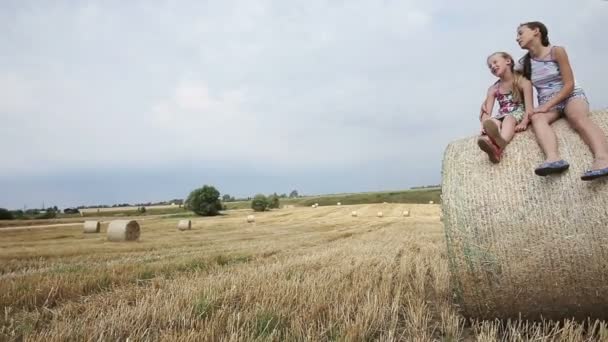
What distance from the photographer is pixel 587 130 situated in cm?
353

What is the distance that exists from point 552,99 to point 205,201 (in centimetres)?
4792

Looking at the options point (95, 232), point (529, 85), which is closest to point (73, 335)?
point (529, 85)

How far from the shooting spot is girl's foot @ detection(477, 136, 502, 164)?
3613mm

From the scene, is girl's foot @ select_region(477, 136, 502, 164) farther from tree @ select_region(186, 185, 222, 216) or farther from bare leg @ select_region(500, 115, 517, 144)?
tree @ select_region(186, 185, 222, 216)

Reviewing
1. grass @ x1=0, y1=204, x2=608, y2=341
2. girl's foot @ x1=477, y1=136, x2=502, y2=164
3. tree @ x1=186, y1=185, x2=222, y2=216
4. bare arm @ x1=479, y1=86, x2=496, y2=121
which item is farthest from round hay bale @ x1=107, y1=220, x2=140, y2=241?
tree @ x1=186, y1=185, x2=222, y2=216

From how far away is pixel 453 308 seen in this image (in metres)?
4.11

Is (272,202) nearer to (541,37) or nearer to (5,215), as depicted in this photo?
(5,215)

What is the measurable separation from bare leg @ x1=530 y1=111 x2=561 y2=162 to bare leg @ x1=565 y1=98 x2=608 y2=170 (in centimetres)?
14

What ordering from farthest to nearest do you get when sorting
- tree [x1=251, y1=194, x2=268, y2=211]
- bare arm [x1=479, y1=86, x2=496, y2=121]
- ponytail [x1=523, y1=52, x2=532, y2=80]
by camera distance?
1. tree [x1=251, y1=194, x2=268, y2=211]
2. bare arm [x1=479, y1=86, x2=496, y2=121]
3. ponytail [x1=523, y1=52, x2=532, y2=80]

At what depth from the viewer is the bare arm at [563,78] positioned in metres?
3.63

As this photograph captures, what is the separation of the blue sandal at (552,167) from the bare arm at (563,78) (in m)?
0.58

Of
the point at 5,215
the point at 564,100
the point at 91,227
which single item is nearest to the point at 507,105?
the point at 564,100

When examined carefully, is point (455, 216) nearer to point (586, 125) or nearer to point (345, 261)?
point (586, 125)

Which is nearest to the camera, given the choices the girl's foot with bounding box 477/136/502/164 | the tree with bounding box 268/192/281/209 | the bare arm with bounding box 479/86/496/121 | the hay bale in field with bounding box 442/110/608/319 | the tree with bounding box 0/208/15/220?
the hay bale in field with bounding box 442/110/608/319
